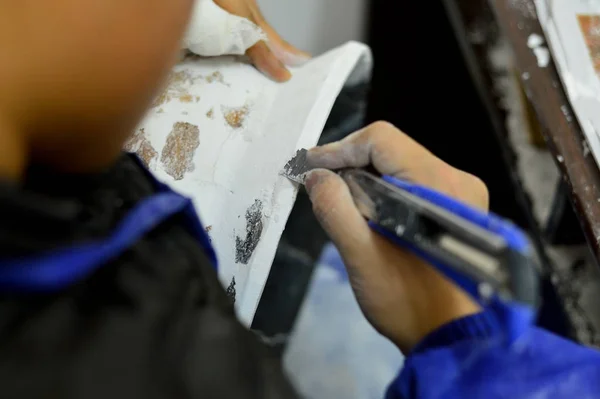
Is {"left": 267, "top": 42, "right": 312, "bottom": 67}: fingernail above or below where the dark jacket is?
below

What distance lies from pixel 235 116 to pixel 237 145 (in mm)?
28

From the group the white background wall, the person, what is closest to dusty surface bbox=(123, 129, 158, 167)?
the person

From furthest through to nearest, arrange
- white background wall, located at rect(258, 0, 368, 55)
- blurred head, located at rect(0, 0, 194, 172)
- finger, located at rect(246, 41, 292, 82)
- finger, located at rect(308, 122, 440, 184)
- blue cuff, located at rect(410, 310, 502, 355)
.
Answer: white background wall, located at rect(258, 0, 368, 55) < finger, located at rect(246, 41, 292, 82) < finger, located at rect(308, 122, 440, 184) < blue cuff, located at rect(410, 310, 502, 355) < blurred head, located at rect(0, 0, 194, 172)

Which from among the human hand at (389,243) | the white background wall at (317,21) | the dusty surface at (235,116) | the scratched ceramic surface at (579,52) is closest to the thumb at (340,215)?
the human hand at (389,243)

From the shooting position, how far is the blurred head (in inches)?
8.6

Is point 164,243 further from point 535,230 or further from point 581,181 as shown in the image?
point 535,230

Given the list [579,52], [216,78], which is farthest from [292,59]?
[579,52]

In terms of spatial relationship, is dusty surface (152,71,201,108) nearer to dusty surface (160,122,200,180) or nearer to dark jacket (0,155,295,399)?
dusty surface (160,122,200,180)

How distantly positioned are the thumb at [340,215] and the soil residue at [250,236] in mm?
55

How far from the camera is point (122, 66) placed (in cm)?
24

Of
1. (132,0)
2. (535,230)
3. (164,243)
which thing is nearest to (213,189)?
(164,243)

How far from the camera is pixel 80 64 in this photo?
23 cm

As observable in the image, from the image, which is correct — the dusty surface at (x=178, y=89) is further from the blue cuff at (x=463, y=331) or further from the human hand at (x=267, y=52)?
the blue cuff at (x=463, y=331)

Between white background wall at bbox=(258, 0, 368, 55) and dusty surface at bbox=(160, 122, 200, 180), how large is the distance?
1.12ft
